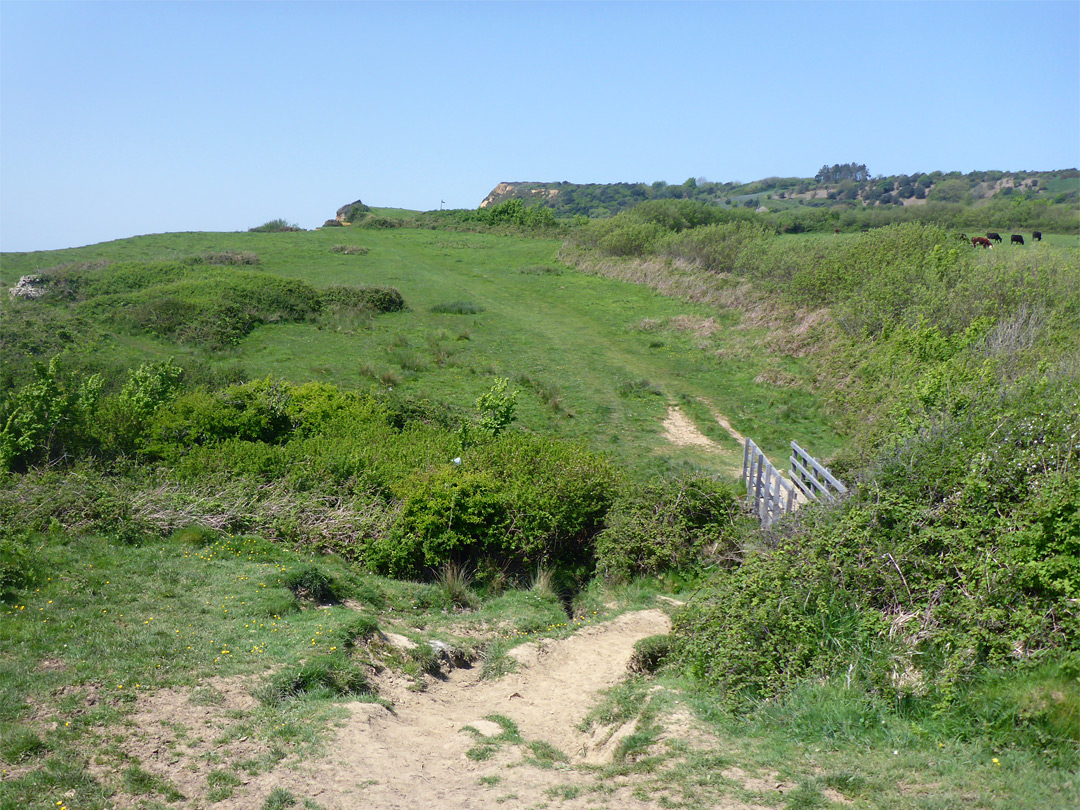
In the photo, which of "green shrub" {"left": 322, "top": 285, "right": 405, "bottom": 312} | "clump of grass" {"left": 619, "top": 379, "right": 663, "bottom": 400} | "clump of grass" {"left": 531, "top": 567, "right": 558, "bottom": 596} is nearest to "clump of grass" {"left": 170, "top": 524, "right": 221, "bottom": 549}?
"clump of grass" {"left": 531, "top": 567, "right": 558, "bottom": 596}

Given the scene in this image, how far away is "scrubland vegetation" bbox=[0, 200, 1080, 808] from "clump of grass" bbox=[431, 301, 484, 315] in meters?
2.76

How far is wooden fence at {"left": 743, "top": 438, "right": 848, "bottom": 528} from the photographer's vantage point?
1084cm

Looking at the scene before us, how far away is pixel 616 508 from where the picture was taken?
→ 12.1 metres

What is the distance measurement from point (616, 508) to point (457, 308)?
2022 cm

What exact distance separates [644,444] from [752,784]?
12.2 m

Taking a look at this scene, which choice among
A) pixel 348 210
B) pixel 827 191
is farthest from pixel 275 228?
pixel 827 191

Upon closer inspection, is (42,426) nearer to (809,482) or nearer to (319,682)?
(319,682)

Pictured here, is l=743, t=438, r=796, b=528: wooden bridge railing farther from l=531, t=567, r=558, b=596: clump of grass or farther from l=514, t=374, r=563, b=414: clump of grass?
l=514, t=374, r=563, b=414: clump of grass

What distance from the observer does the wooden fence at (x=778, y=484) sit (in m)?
10.8

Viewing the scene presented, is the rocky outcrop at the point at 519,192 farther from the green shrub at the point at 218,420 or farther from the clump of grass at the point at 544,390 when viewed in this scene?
the green shrub at the point at 218,420

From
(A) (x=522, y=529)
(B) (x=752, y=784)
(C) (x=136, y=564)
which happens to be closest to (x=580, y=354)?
(A) (x=522, y=529)

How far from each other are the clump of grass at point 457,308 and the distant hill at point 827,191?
4245cm

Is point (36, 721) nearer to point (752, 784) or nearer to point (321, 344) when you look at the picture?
point (752, 784)

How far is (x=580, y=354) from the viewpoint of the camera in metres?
25.0
